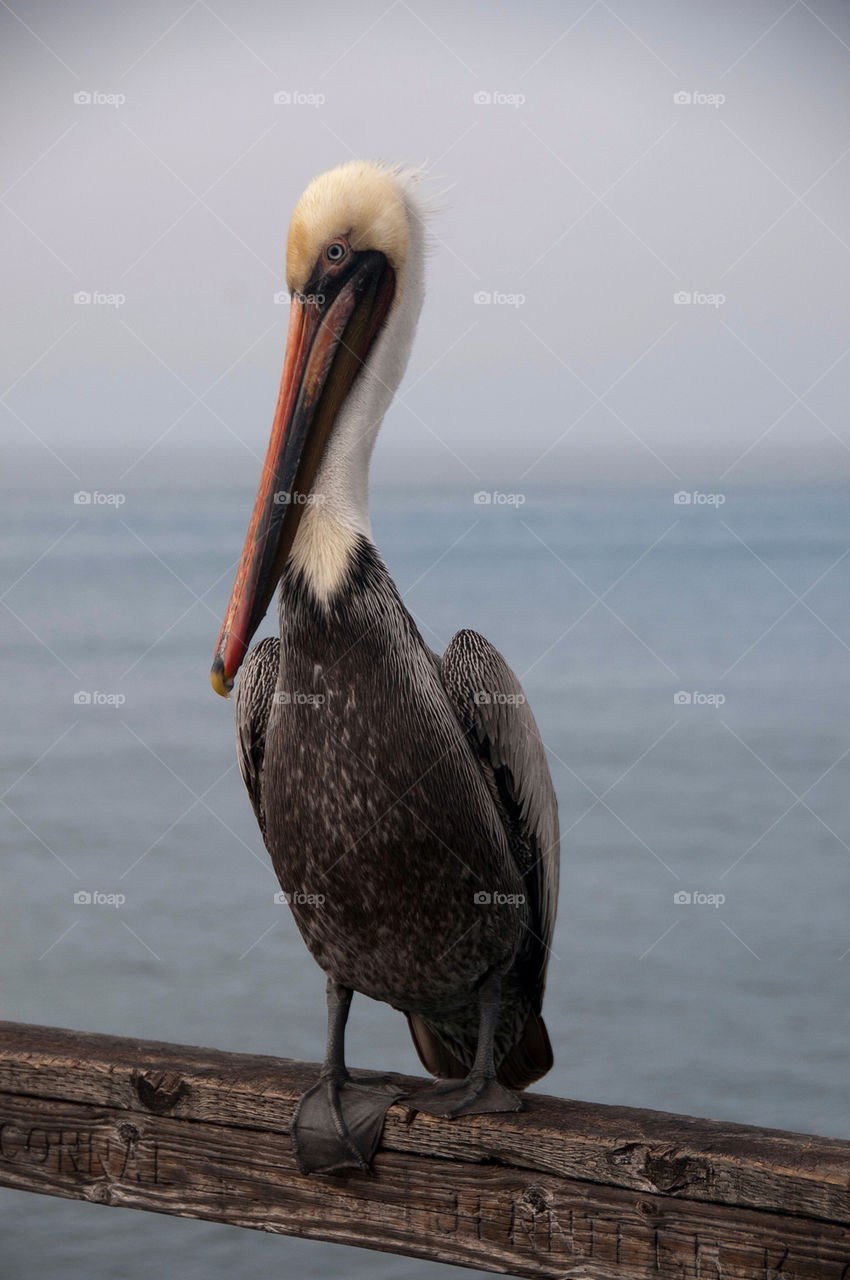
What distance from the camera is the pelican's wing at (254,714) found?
6.66 ft

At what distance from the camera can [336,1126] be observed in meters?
1.64

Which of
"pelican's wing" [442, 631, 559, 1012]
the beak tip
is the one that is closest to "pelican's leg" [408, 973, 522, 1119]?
"pelican's wing" [442, 631, 559, 1012]

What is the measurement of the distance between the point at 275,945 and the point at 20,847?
1.31m

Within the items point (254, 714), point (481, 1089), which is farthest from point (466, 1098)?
point (254, 714)

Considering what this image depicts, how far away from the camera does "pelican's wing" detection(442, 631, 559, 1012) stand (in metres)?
1.97

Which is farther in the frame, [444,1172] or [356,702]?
[356,702]

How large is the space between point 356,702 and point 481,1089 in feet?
1.77

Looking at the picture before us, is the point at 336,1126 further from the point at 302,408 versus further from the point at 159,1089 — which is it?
the point at 302,408

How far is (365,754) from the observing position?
1.83 metres

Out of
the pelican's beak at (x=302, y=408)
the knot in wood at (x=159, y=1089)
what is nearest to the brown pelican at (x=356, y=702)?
the pelican's beak at (x=302, y=408)

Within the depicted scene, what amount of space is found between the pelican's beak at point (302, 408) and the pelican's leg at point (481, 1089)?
60 centimetres

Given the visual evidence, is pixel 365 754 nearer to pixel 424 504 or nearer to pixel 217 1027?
pixel 217 1027

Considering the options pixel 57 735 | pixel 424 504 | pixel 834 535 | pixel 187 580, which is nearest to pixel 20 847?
pixel 57 735

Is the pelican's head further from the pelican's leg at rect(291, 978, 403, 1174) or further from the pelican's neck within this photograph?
the pelican's leg at rect(291, 978, 403, 1174)
